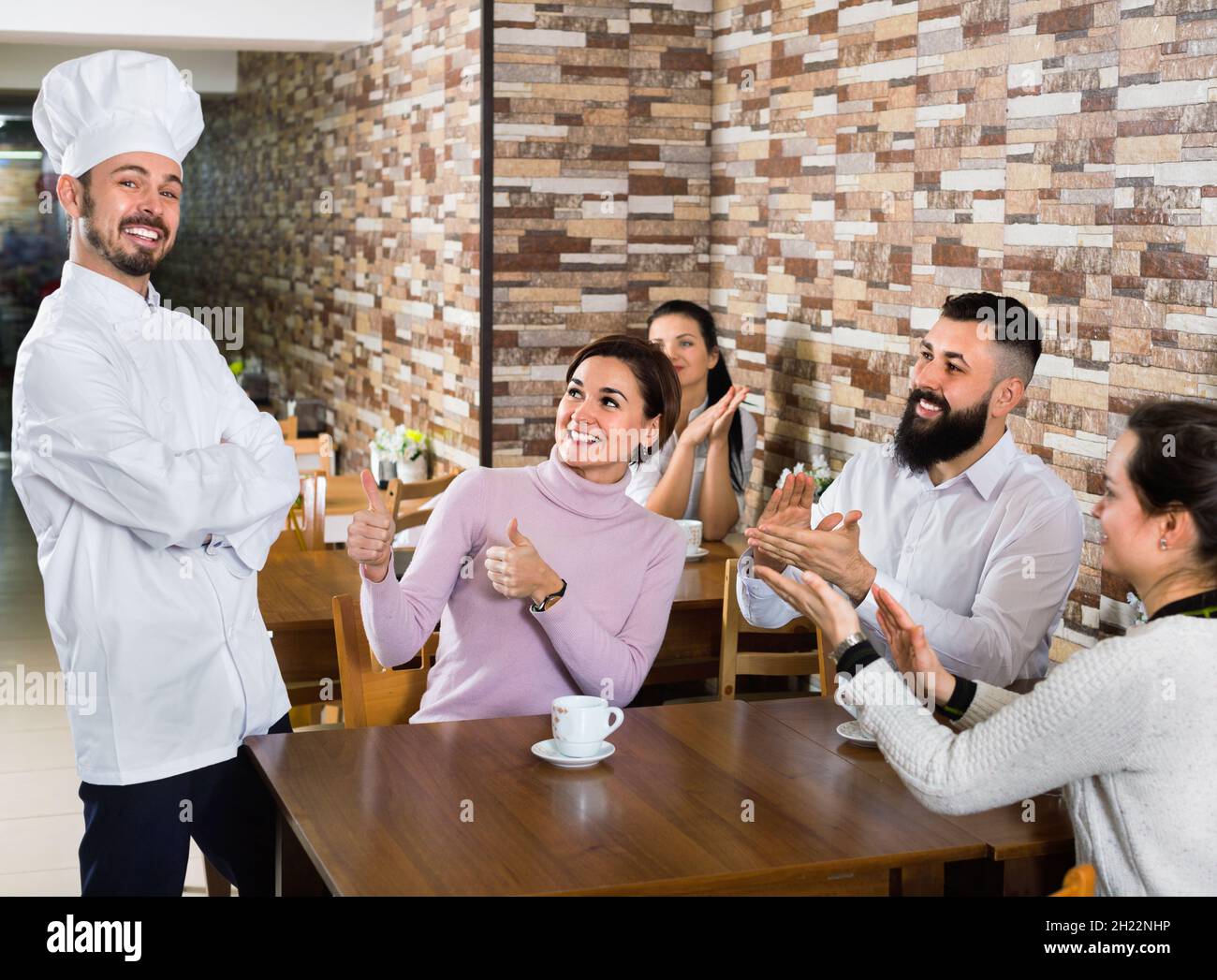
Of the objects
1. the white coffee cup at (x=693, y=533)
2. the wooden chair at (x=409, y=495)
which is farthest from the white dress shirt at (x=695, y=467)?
the wooden chair at (x=409, y=495)

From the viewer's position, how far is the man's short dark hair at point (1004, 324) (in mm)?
2682

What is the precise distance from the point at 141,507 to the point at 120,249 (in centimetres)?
39

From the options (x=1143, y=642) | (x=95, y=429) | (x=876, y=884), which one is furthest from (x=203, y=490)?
(x=1143, y=642)

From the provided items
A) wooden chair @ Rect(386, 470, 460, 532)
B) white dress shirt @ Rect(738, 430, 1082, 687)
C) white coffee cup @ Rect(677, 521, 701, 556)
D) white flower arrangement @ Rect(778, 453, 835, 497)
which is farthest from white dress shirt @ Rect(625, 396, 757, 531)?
white dress shirt @ Rect(738, 430, 1082, 687)

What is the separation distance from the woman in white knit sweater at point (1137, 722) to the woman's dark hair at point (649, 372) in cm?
95

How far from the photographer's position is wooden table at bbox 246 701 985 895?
Answer: 61.7 inches

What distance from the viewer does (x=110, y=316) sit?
1.98 m

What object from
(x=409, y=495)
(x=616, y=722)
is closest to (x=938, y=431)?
(x=616, y=722)

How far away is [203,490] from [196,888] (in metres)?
1.62

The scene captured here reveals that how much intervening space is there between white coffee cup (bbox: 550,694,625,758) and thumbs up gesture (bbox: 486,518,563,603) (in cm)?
25

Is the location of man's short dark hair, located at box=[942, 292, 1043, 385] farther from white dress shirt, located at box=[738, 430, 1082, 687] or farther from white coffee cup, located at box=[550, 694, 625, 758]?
white coffee cup, located at box=[550, 694, 625, 758]

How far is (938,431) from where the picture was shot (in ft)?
8.77

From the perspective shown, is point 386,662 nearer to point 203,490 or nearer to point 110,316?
point 203,490
